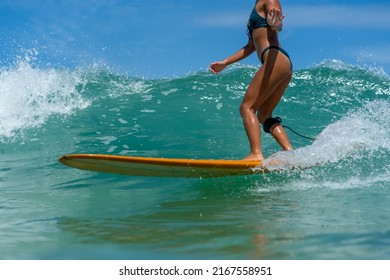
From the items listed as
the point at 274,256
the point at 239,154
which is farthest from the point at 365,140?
the point at 274,256

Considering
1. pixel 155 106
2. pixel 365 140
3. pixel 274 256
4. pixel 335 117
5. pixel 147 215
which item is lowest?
pixel 274 256

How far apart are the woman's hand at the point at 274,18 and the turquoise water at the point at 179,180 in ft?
4.64

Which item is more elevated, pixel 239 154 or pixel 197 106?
pixel 197 106

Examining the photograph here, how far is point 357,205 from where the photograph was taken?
15.8 feet

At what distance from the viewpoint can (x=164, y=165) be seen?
19.8 feet

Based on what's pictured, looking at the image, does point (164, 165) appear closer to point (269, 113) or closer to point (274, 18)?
point (269, 113)

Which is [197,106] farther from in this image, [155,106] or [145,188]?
[145,188]

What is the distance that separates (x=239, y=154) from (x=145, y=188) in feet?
8.46

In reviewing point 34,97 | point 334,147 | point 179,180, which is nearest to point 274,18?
point 334,147

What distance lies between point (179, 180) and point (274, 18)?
8.00 feet

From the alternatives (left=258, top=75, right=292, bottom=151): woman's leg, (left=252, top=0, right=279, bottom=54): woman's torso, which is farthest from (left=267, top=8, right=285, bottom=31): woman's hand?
(left=258, top=75, right=292, bottom=151): woman's leg

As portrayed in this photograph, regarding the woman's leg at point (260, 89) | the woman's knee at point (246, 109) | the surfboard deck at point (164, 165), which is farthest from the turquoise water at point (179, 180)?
the woman's knee at point (246, 109)

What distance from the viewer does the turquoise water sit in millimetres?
3604

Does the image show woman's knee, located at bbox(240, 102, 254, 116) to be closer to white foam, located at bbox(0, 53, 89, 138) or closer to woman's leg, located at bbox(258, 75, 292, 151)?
woman's leg, located at bbox(258, 75, 292, 151)
